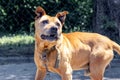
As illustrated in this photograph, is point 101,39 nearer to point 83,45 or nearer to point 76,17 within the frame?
point 83,45

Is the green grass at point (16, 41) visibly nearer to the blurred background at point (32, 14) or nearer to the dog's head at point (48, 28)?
the blurred background at point (32, 14)

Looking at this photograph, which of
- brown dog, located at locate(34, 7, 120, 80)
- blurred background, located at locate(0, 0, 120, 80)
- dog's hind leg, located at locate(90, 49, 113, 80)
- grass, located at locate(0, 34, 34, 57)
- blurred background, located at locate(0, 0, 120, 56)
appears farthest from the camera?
blurred background, located at locate(0, 0, 120, 56)

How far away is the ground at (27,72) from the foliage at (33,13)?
4.99m

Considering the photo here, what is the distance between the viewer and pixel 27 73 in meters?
10.0

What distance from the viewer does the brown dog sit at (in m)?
6.79

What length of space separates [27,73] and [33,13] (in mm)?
6179

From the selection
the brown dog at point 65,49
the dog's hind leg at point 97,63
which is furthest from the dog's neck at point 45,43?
the dog's hind leg at point 97,63

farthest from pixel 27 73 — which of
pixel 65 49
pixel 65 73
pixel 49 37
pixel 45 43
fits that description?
pixel 49 37

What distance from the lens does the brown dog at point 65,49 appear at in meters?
6.79

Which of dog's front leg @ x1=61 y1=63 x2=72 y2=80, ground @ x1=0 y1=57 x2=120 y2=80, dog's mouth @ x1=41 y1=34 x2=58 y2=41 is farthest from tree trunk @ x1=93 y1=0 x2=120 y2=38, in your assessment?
dog's mouth @ x1=41 y1=34 x2=58 y2=41

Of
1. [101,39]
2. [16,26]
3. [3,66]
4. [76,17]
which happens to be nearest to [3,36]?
[16,26]

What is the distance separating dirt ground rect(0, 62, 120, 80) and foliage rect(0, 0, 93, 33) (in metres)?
5.09

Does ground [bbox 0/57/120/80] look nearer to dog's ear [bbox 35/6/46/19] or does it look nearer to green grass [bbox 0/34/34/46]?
green grass [bbox 0/34/34/46]

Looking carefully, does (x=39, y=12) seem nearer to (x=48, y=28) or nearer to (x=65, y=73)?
(x=48, y=28)
